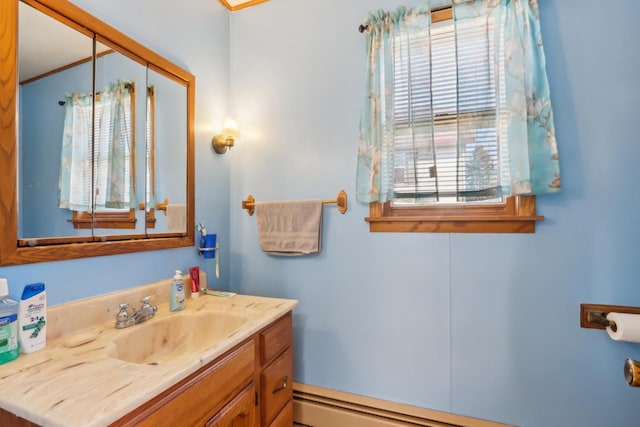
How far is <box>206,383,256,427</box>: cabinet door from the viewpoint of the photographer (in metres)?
0.82

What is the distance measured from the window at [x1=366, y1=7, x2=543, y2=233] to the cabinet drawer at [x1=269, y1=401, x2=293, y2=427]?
34.6 inches

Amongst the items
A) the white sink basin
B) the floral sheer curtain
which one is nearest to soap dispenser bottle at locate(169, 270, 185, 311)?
the white sink basin

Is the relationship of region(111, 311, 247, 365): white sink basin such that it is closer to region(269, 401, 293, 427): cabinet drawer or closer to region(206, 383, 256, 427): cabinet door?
region(206, 383, 256, 427): cabinet door

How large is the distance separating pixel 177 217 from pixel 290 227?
549 millimetres

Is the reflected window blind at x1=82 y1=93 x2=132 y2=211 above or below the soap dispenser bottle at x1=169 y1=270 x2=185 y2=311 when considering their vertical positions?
above

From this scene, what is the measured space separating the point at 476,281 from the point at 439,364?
17.0 inches

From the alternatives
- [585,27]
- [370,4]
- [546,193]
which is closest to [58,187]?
[370,4]

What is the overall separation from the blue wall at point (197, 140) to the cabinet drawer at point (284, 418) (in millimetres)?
736

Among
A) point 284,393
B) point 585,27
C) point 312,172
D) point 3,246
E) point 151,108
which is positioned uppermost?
point 585,27

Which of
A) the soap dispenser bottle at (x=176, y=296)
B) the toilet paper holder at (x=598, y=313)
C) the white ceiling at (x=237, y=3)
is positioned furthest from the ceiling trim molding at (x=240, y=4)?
the toilet paper holder at (x=598, y=313)

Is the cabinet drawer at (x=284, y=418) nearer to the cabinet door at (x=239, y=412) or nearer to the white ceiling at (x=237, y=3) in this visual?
the cabinet door at (x=239, y=412)

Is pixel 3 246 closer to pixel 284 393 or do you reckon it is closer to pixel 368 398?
pixel 284 393

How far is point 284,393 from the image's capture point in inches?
47.1

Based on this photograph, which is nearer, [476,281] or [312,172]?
[476,281]
